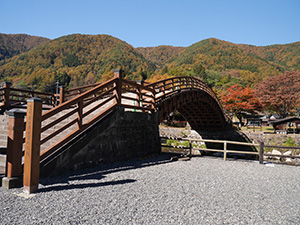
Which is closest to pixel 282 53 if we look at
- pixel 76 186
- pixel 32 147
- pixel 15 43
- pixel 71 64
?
pixel 71 64

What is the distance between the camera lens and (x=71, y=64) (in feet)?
318

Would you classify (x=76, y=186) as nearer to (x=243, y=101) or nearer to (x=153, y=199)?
(x=153, y=199)

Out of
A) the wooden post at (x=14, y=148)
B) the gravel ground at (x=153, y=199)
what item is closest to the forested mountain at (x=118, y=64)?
the gravel ground at (x=153, y=199)

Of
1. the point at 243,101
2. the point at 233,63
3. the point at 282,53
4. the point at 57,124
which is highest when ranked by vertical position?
the point at 282,53

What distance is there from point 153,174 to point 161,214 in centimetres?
287

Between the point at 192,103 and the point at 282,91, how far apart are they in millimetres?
16899

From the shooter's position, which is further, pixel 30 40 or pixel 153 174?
pixel 30 40

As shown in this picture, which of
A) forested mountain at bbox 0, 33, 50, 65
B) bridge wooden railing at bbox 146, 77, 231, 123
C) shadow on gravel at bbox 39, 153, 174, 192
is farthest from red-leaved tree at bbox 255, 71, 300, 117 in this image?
forested mountain at bbox 0, 33, 50, 65

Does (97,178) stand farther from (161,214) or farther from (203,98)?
(203,98)

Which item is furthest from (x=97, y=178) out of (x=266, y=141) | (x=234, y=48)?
(x=234, y=48)

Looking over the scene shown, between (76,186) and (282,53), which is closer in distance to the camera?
(76,186)

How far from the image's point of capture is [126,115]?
8648 millimetres

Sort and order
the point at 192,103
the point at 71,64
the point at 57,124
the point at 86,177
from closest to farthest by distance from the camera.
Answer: the point at 86,177
the point at 57,124
the point at 192,103
the point at 71,64

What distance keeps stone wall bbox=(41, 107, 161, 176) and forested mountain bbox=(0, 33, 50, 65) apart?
146 meters
